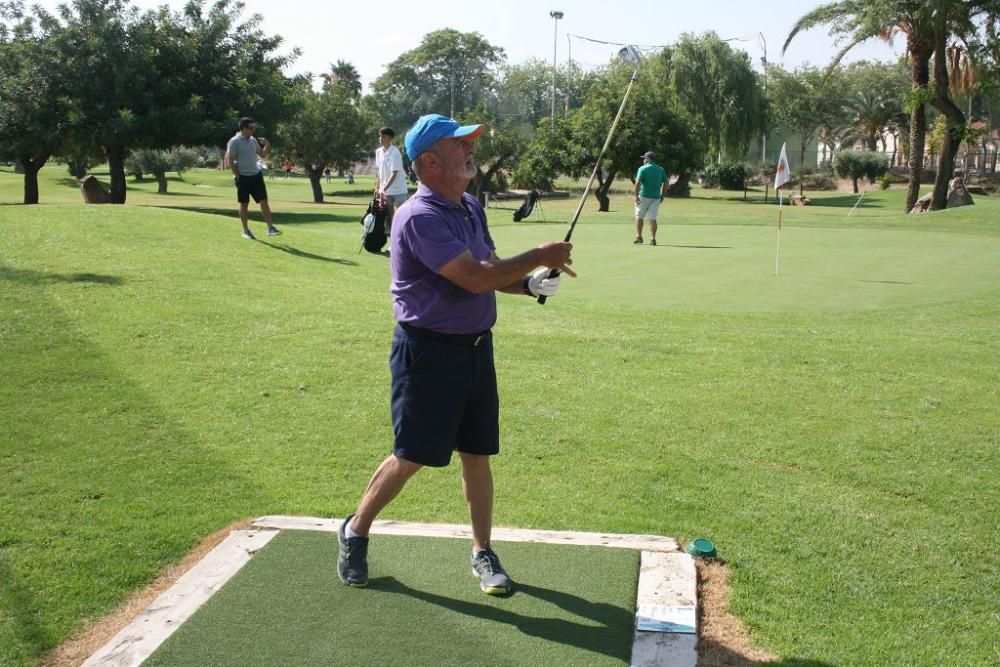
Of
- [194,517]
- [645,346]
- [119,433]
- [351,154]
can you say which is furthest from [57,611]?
[351,154]

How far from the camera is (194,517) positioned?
4949 mm

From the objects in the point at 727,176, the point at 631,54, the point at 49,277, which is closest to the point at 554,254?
the point at 631,54

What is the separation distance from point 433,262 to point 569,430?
2.84m

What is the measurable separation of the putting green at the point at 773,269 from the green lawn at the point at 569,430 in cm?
16

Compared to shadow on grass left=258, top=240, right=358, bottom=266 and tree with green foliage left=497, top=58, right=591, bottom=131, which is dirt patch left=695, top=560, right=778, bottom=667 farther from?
tree with green foliage left=497, top=58, right=591, bottom=131

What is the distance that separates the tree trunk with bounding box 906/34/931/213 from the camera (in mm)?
33188

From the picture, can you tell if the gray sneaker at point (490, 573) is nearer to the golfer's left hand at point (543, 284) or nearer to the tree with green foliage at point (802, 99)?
→ the golfer's left hand at point (543, 284)

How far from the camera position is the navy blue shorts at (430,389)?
389 centimetres

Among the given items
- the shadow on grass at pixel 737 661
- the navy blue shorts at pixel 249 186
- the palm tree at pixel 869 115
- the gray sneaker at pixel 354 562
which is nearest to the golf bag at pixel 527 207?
the gray sneaker at pixel 354 562

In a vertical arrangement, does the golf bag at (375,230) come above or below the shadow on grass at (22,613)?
above

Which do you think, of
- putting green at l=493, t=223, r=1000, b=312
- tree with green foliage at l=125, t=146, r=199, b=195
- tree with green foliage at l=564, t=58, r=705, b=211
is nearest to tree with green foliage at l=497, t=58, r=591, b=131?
tree with green foliage at l=125, t=146, r=199, b=195

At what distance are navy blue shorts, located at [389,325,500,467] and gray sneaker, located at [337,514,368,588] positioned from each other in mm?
448

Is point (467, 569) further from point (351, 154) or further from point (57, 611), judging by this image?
point (351, 154)

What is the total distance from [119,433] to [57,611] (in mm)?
2226
